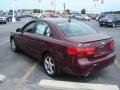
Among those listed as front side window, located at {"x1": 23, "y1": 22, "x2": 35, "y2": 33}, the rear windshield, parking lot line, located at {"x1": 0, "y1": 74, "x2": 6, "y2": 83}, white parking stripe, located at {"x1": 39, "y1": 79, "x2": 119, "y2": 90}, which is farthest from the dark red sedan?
parking lot line, located at {"x1": 0, "y1": 74, "x2": 6, "y2": 83}

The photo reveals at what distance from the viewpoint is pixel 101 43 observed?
6500 mm

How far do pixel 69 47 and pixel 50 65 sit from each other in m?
1.07

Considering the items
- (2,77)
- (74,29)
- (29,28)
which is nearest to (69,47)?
(74,29)

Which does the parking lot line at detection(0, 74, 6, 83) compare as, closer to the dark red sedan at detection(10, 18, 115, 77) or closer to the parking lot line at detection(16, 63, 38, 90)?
the parking lot line at detection(16, 63, 38, 90)

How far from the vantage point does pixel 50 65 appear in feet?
23.0

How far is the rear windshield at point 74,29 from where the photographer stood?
6969 millimetres

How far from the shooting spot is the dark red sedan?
6.15 metres

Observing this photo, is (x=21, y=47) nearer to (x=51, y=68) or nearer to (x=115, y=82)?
(x=51, y=68)

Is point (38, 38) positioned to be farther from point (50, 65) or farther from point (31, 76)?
point (31, 76)

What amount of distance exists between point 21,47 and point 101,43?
3.64 m

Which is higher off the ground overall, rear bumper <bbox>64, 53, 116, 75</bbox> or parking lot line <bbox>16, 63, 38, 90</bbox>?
rear bumper <bbox>64, 53, 116, 75</bbox>

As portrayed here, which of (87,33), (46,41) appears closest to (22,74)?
(46,41)

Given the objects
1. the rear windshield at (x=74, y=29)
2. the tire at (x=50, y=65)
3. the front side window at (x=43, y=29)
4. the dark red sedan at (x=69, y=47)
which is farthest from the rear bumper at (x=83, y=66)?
the front side window at (x=43, y=29)

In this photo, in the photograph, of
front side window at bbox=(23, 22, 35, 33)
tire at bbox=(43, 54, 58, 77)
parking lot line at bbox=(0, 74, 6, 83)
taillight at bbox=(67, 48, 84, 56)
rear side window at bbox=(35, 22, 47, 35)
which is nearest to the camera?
A: taillight at bbox=(67, 48, 84, 56)
